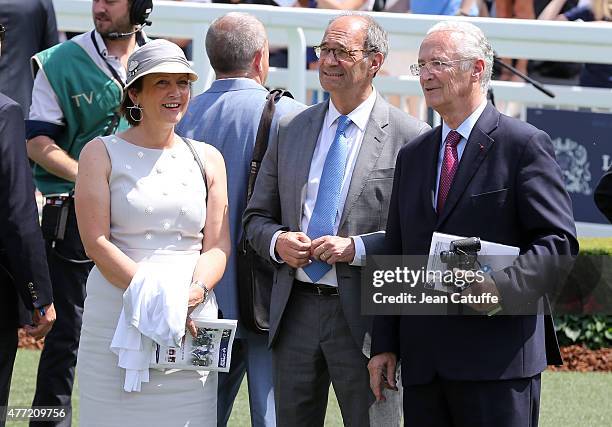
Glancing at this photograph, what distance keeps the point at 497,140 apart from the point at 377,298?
813mm

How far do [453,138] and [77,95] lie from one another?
8.80 ft

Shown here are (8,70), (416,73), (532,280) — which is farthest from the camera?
(8,70)

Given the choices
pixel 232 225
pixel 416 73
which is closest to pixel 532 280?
pixel 416 73

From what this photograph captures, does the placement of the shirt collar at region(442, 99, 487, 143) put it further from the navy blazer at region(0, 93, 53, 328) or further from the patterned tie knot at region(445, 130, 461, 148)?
the navy blazer at region(0, 93, 53, 328)

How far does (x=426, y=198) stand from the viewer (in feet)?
15.5

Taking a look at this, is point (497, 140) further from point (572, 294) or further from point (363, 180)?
point (572, 294)

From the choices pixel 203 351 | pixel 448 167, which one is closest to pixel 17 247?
pixel 203 351

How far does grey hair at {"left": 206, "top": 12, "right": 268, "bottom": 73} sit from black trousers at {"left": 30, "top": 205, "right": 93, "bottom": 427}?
1.32 m

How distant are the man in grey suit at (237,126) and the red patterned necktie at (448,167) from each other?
1.22 metres

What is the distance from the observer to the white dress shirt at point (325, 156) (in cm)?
519

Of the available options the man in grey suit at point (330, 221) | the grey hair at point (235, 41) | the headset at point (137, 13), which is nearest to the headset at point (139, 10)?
the headset at point (137, 13)

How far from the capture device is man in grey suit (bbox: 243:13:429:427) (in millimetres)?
5113

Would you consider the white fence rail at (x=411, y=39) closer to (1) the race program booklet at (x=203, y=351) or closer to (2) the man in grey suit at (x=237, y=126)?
(2) the man in grey suit at (x=237, y=126)

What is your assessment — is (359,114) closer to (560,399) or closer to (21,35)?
(21,35)
